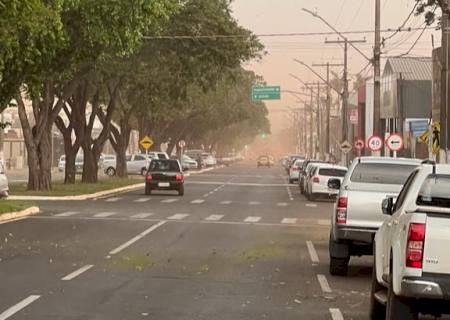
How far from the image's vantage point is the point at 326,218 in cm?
3198

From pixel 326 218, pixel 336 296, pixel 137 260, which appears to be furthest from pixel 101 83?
pixel 336 296

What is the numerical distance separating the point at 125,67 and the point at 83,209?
12.1 metres

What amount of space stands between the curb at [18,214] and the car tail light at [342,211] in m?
14.4

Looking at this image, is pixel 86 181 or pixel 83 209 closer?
pixel 83 209

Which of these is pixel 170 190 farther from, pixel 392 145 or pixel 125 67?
pixel 392 145

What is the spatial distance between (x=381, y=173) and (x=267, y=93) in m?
68.9

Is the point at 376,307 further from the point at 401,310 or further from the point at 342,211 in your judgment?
the point at 342,211

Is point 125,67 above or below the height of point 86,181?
above

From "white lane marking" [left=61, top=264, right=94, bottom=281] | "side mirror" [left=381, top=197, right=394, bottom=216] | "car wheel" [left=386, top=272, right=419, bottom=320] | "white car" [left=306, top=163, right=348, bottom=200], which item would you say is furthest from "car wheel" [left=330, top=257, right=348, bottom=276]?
"white car" [left=306, top=163, right=348, bottom=200]

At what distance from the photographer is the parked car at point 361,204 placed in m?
15.4

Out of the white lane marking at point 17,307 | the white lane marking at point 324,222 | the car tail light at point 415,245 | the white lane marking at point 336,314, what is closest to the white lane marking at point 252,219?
the white lane marking at point 324,222

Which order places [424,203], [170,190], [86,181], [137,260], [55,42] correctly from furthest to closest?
[86,181] → [170,190] → [55,42] → [137,260] → [424,203]

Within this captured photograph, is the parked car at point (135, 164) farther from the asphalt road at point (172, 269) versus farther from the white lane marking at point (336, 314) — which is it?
the white lane marking at point (336, 314)

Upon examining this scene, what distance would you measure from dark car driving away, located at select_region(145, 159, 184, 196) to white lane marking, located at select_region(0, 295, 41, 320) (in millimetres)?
32968
